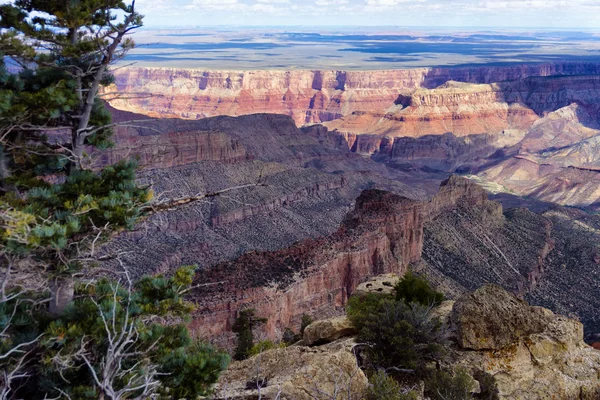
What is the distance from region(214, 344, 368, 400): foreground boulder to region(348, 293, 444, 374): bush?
1.12 metres

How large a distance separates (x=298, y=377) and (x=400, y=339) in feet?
10.8

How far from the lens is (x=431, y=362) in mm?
16031

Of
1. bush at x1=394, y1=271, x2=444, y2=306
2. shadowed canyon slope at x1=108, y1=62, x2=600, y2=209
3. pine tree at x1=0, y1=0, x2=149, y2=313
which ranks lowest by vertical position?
shadowed canyon slope at x1=108, y1=62, x2=600, y2=209

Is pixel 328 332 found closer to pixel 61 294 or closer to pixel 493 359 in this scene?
pixel 493 359

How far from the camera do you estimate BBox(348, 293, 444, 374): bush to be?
1538 centimetres

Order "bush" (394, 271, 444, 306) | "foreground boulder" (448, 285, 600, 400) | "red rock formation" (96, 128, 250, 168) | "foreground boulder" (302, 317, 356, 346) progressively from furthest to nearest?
"red rock formation" (96, 128, 250, 168)
"bush" (394, 271, 444, 306)
"foreground boulder" (302, 317, 356, 346)
"foreground boulder" (448, 285, 600, 400)

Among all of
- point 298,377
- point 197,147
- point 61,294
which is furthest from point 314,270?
point 197,147

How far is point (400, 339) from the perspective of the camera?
1547 cm

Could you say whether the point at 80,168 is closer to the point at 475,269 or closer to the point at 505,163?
the point at 475,269

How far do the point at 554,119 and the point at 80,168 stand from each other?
18570cm

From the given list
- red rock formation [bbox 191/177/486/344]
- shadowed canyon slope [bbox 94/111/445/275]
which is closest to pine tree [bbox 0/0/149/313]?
red rock formation [bbox 191/177/486/344]

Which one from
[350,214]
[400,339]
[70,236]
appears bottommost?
[350,214]

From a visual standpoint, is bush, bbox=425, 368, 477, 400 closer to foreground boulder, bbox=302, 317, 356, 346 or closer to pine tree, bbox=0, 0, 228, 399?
foreground boulder, bbox=302, 317, 356, 346

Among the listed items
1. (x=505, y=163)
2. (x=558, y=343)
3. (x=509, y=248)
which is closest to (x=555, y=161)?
(x=505, y=163)
